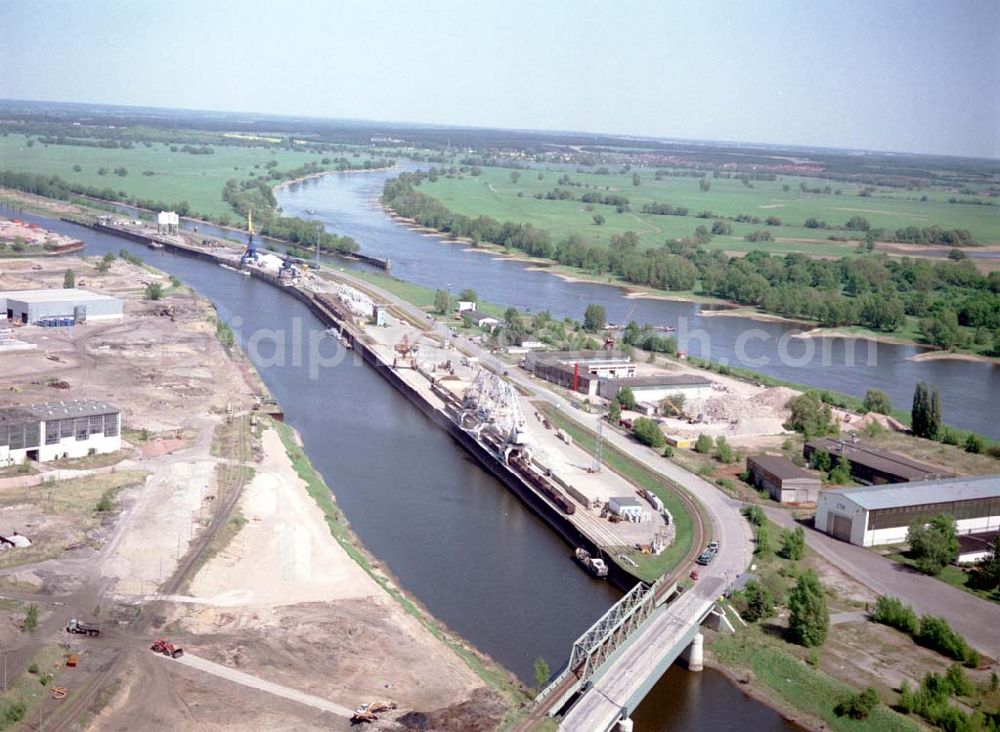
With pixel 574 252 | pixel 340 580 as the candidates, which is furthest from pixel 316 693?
pixel 574 252

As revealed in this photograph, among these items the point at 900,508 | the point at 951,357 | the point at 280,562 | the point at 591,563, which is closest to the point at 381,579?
the point at 280,562

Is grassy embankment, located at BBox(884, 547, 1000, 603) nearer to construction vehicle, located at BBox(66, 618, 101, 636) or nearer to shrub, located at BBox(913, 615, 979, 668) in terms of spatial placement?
shrub, located at BBox(913, 615, 979, 668)

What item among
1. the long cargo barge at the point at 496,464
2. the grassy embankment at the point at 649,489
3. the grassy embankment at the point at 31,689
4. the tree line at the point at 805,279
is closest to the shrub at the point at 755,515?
the grassy embankment at the point at 649,489

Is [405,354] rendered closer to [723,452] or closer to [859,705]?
[723,452]

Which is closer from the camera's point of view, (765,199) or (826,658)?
(826,658)

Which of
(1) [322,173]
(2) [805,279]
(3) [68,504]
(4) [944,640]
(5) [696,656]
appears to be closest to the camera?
(5) [696,656]

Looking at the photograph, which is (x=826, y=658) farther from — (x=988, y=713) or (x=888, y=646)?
(x=988, y=713)
